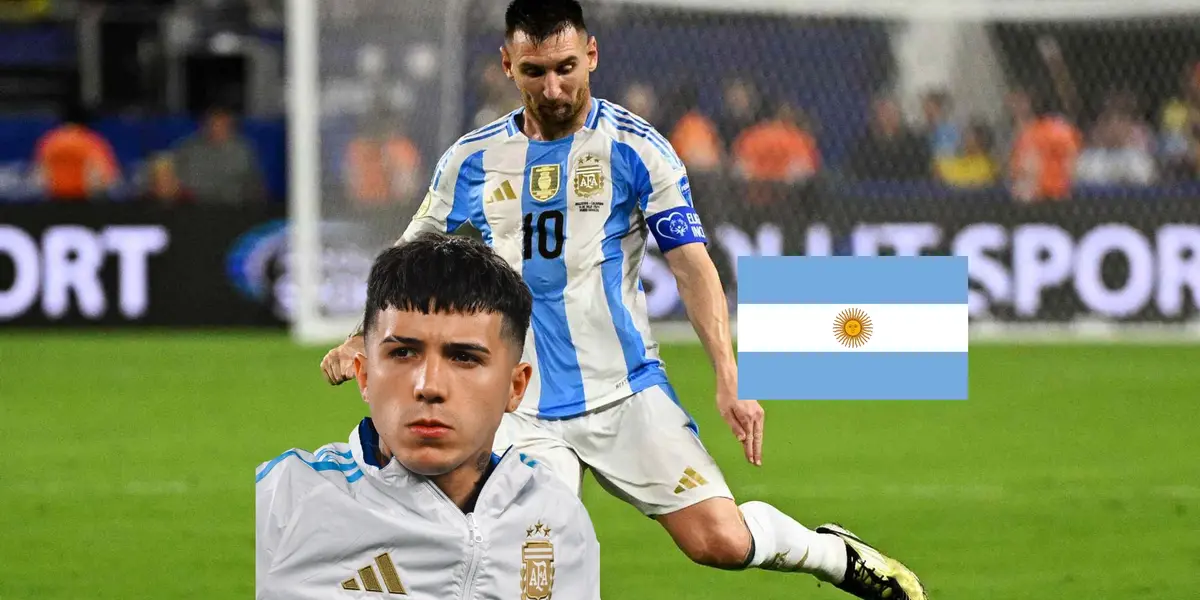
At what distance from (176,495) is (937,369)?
17.9 feet

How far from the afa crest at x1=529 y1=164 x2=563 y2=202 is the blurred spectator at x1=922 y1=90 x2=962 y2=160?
1147 centimetres

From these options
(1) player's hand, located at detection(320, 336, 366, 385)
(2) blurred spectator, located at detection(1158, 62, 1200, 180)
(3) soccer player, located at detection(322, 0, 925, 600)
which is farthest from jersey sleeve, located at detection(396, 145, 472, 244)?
(2) blurred spectator, located at detection(1158, 62, 1200, 180)

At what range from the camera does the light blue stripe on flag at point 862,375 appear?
389 centimetres

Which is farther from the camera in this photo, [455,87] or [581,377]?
[455,87]

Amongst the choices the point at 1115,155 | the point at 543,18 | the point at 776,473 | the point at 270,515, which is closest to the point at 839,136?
the point at 1115,155

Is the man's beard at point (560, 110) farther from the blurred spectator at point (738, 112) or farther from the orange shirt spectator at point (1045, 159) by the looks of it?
the blurred spectator at point (738, 112)

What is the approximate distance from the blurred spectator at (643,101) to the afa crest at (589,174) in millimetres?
11061

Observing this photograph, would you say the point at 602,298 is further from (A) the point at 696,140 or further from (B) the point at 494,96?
(A) the point at 696,140

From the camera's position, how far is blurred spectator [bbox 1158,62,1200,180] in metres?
16.2

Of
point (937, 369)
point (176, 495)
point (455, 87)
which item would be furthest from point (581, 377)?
point (455, 87)

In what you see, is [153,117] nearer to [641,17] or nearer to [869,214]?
[641,17]

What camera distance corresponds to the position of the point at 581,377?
5066 mm

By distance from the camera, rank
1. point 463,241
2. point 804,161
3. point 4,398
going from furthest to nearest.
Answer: point 804,161, point 4,398, point 463,241

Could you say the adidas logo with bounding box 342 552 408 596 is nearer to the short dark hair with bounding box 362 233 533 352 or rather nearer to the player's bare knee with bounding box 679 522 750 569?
the short dark hair with bounding box 362 233 533 352
